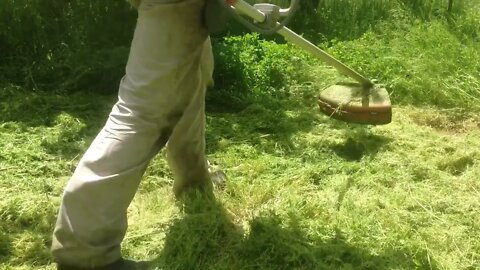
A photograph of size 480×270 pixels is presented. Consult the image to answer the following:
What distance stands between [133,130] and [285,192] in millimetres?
1300

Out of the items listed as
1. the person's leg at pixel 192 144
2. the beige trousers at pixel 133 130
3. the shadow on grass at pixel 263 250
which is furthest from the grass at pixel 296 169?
the beige trousers at pixel 133 130

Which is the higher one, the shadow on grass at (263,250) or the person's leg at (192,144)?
the person's leg at (192,144)

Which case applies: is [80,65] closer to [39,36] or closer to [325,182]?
[39,36]

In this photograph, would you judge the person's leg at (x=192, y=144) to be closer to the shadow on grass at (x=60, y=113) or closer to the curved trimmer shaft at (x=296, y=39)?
the curved trimmer shaft at (x=296, y=39)

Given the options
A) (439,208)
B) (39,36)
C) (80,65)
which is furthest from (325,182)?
(39,36)

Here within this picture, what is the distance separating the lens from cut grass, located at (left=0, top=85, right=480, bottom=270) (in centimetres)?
333

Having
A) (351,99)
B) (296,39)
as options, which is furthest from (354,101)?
(296,39)

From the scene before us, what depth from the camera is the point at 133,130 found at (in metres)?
2.96

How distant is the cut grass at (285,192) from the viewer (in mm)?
3328

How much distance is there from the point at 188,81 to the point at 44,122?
86.9 inches

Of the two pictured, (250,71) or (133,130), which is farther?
(250,71)

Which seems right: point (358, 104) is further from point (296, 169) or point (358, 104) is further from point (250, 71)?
point (250, 71)

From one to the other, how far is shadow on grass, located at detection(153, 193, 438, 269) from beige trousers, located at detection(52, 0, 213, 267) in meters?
0.42

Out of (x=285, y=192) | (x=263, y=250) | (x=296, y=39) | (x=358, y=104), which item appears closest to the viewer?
(x=263, y=250)
